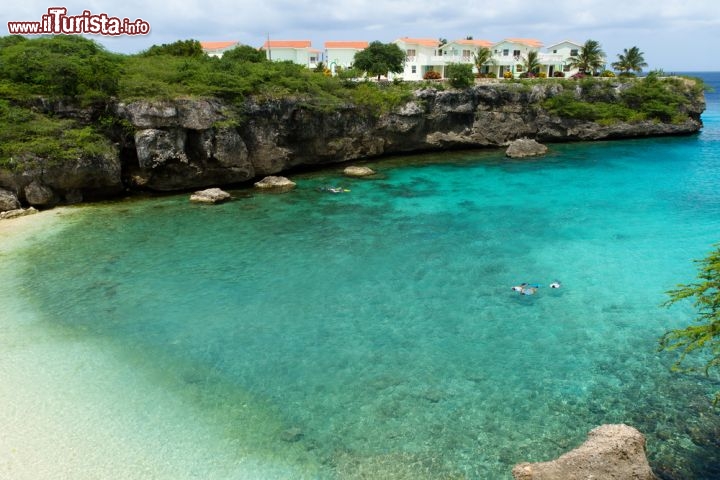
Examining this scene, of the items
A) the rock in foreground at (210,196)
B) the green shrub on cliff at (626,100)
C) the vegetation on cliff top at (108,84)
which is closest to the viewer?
the vegetation on cliff top at (108,84)

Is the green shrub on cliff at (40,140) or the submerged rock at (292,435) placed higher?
the green shrub on cliff at (40,140)

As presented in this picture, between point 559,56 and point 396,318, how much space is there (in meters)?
66.5

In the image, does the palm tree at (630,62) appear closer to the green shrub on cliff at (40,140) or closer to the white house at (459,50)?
the white house at (459,50)

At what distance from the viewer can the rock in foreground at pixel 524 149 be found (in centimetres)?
4603

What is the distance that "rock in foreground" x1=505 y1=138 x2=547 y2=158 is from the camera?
151 ft

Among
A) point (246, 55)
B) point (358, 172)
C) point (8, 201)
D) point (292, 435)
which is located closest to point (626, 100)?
point (358, 172)

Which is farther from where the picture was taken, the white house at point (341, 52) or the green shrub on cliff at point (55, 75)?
the white house at point (341, 52)

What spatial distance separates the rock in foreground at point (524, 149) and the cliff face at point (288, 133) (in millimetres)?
4076

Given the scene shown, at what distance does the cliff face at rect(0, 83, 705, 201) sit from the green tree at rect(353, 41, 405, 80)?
741 centimetres

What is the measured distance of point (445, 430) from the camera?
11234 millimetres

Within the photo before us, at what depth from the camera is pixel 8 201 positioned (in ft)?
88.8

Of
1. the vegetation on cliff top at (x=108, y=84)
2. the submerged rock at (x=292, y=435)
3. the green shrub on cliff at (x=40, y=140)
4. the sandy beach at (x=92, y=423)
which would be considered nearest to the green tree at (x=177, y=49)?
the vegetation on cliff top at (x=108, y=84)

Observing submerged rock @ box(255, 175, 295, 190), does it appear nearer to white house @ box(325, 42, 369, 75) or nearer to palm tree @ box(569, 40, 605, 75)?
white house @ box(325, 42, 369, 75)

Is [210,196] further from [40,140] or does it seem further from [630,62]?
[630,62]
